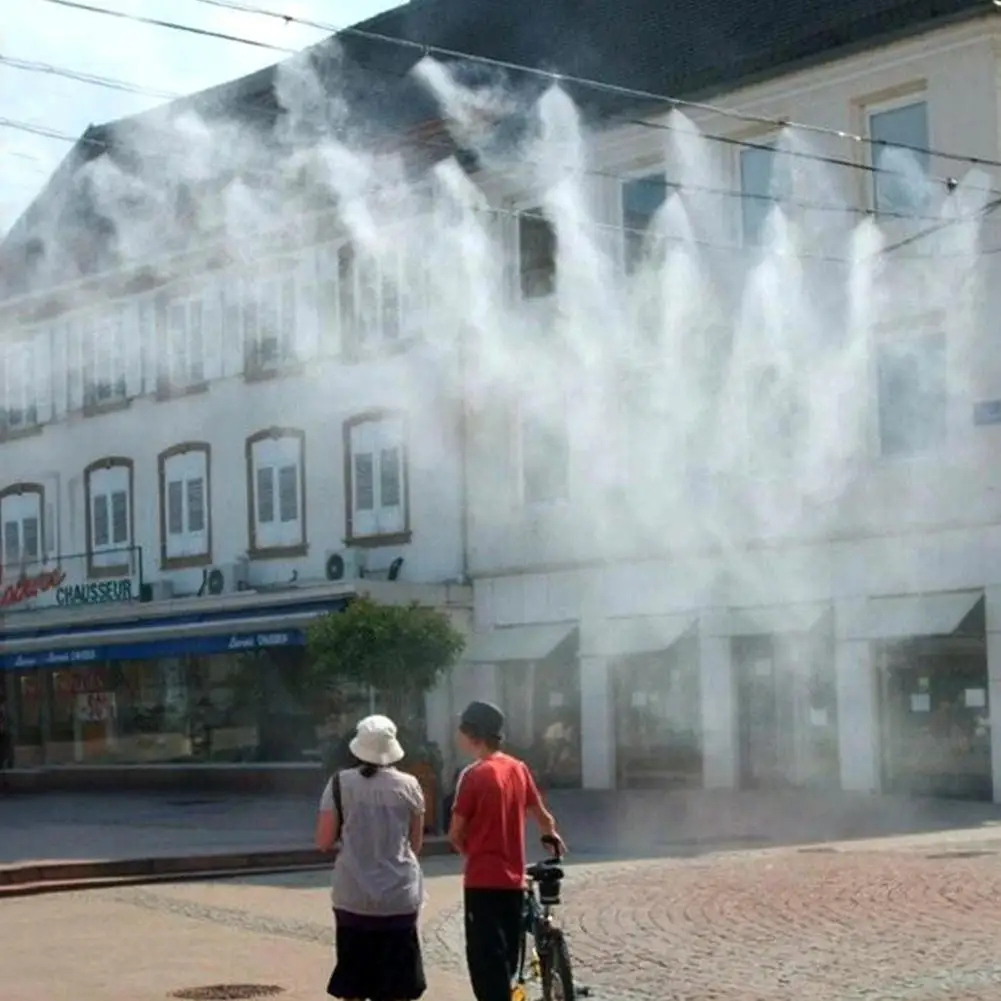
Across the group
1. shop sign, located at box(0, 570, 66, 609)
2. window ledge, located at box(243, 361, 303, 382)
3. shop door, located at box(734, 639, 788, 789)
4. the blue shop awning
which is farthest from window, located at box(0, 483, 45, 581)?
shop door, located at box(734, 639, 788, 789)

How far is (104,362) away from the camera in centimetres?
3353

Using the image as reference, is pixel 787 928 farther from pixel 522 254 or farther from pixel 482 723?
pixel 522 254

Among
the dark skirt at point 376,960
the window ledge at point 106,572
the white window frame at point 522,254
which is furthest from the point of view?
the window ledge at point 106,572

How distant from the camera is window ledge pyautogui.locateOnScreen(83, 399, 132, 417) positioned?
36125 millimetres

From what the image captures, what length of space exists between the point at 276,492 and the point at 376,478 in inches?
98.3

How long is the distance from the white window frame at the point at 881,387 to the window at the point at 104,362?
1184 centimetres

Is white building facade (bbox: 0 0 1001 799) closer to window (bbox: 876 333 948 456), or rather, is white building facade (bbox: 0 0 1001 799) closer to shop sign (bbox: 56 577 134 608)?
window (bbox: 876 333 948 456)

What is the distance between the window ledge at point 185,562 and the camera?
116ft

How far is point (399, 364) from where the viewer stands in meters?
30.2

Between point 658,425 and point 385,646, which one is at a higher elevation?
point 658,425

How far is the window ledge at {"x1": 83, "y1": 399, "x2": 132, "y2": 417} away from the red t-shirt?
2783 centimetres

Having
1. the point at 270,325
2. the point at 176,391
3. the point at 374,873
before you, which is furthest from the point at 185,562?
the point at 374,873

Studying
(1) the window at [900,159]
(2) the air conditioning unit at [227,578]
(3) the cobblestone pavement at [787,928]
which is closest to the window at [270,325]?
(2) the air conditioning unit at [227,578]

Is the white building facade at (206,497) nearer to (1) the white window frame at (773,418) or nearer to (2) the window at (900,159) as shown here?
(1) the white window frame at (773,418)
